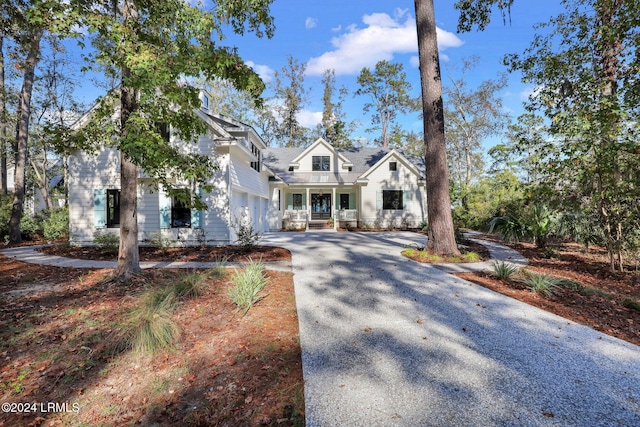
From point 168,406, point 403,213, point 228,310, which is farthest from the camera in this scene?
point 403,213

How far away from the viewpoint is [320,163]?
71.3ft

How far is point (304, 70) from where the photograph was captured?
31.7 metres

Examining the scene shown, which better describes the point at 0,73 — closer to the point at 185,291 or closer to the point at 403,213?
the point at 185,291

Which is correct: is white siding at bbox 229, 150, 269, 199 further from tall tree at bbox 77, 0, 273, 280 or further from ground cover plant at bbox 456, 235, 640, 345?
ground cover plant at bbox 456, 235, 640, 345

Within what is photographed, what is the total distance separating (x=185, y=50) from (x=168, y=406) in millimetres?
5339

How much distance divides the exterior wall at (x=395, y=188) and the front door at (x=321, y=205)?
3599 mm

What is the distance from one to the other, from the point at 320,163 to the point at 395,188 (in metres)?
5.67

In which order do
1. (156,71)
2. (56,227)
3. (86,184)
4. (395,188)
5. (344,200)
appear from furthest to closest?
(344,200) → (395,188) → (56,227) → (86,184) → (156,71)

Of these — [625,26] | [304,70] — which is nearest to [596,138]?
[625,26]

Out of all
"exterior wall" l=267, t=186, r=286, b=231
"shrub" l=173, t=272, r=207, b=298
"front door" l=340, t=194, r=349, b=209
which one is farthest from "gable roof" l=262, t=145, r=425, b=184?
"shrub" l=173, t=272, r=207, b=298

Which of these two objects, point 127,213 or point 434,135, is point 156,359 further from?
point 434,135

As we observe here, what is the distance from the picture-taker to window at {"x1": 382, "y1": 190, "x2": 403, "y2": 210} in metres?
20.2

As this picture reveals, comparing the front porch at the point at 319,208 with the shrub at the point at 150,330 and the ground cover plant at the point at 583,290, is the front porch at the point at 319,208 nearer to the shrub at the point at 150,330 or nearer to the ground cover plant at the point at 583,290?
the ground cover plant at the point at 583,290

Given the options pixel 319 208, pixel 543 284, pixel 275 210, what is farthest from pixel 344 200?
pixel 543 284
